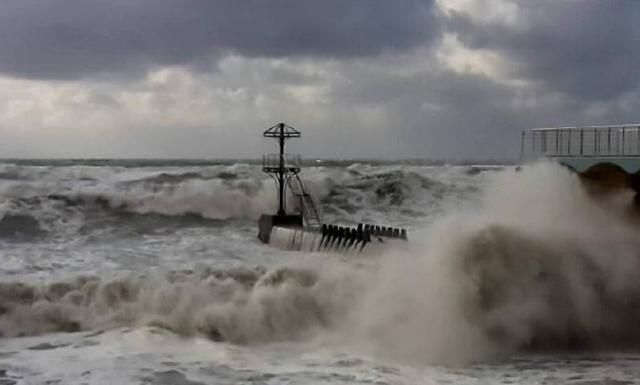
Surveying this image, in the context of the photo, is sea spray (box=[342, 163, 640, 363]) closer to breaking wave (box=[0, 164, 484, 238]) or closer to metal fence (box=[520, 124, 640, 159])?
metal fence (box=[520, 124, 640, 159])

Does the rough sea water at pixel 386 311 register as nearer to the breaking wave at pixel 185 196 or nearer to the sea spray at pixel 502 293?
the sea spray at pixel 502 293

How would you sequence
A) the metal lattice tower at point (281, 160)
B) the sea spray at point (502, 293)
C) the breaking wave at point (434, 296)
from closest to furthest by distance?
1. the sea spray at point (502, 293)
2. the breaking wave at point (434, 296)
3. the metal lattice tower at point (281, 160)

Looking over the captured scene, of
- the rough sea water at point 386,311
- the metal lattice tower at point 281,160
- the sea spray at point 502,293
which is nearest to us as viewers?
the rough sea water at point 386,311

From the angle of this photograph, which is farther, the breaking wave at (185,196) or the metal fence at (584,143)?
the breaking wave at (185,196)

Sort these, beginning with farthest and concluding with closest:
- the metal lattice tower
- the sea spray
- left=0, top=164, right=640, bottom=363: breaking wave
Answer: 1. the metal lattice tower
2. left=0, top=164, right=640, bottom=363: breaking wave
3. the sea spray

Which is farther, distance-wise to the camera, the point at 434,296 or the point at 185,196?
the point at 185,196

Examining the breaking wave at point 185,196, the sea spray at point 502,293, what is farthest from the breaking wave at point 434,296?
the breaking wave at point 185,196

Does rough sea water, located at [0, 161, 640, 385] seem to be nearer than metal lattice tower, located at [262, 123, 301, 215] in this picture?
Yes

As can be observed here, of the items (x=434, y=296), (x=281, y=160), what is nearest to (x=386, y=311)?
(x=434, y=296)

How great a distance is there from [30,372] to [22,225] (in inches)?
768

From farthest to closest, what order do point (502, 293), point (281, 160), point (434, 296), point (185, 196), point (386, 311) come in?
point (185, 196)
point (281, 160)
point (386, 311)
point (434, 296)
point (502, 293)

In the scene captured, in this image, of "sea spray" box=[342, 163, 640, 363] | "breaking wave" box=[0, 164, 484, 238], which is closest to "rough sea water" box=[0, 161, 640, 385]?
"sea spray" box=[342, 163, 640, 363]

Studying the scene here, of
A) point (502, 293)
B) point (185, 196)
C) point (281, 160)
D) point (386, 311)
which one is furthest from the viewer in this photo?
point (185, 196)

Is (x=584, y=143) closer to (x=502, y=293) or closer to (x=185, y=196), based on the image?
(x=502, y=293)
